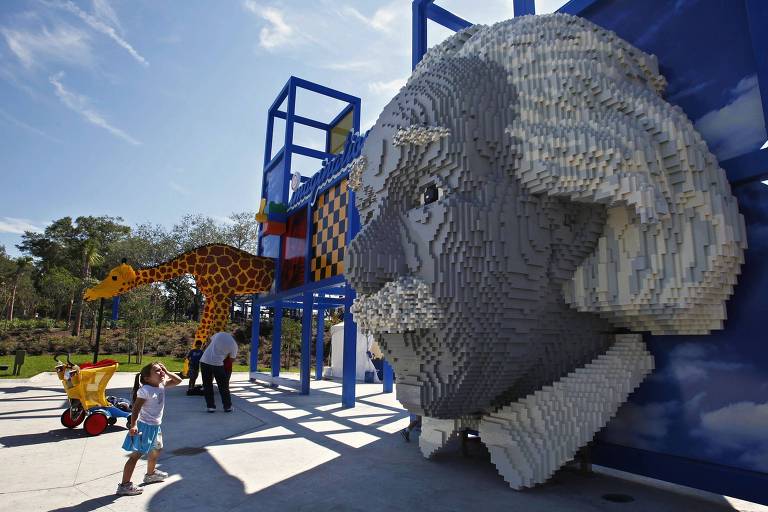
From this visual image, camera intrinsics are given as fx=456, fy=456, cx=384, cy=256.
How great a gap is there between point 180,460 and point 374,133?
10.8ft

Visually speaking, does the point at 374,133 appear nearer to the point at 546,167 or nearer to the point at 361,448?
the point at 546,167

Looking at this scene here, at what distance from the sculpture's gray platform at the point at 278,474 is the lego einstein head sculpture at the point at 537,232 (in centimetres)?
49

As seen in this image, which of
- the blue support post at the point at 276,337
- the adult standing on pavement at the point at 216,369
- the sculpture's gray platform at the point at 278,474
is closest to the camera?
the sculpture's gray platform at the point at 278,474

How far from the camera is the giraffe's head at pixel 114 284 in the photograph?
948cm

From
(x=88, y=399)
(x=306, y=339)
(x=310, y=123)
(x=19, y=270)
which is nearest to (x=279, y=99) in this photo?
(x=310, y=123)

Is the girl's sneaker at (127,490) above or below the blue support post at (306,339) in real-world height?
below

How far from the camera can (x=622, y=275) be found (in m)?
3.14

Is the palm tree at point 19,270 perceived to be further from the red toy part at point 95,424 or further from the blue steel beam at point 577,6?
the blue steel beam at point 577,6

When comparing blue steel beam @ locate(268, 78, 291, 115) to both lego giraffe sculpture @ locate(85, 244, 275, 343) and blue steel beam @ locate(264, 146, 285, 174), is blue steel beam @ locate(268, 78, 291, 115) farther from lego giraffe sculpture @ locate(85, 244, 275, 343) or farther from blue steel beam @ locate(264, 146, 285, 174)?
Answer: lego giraffe sculpture @ locate(85, 244, 275, 343)

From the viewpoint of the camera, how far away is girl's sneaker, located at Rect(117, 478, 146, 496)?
10.2ft

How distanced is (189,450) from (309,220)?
17.1ft

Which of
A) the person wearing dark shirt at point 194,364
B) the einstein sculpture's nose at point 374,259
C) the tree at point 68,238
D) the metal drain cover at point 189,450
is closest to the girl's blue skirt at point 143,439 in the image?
the metal drain cover at point 189,450

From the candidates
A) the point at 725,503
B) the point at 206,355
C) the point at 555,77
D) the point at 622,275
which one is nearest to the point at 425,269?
the point at 622,275

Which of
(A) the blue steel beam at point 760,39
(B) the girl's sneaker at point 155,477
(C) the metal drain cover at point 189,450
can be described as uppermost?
(A) the blue steel beam at point 760,39
